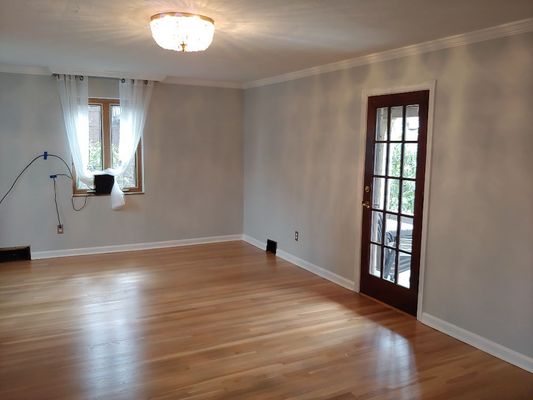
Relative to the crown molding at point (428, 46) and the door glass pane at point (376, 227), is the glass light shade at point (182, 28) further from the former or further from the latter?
the door glass pane at point (376, 227)

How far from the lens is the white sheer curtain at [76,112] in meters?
5.68

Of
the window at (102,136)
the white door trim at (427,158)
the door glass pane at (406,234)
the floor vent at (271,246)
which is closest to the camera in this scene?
the white door trim at (427,158)

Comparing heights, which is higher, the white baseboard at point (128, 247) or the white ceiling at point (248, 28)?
the white ceiling at point (248, 28)

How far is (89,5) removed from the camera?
2.84m

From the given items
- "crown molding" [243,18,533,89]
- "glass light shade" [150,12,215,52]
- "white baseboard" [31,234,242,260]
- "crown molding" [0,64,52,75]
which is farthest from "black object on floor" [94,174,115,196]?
"glass light shade" [150,12,215,52]

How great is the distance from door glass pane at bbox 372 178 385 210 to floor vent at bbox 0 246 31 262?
4.29m

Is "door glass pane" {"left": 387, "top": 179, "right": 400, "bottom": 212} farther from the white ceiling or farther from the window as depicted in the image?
the window

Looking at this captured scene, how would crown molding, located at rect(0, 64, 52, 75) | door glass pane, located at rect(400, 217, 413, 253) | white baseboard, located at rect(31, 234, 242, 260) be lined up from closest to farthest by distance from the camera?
1. door glass pane, located at rect(400, 217, 413, 253)
2. crown molding, located at rect(0, 64, 52, 75)
3. white baseboard, located at rect(31, 234, 242, 260)

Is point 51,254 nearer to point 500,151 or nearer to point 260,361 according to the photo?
point 260,361

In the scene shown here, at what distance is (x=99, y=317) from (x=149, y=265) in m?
1.68

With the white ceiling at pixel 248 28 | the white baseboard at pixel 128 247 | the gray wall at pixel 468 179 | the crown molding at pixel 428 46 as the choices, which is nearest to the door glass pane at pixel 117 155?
the white baseboard at pixel 128 247

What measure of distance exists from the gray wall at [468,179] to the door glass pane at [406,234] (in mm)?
263

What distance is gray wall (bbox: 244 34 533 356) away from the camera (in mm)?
A: 3186

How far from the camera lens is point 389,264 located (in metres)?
4.42
